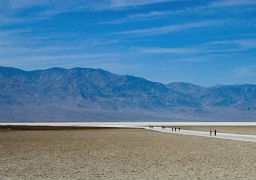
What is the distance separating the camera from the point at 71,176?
17.6 meters

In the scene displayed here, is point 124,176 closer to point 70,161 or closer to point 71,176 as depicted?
point 71,176

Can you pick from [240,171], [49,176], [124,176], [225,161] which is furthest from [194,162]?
[49,176]

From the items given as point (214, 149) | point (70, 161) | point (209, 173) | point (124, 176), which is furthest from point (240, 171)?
point (214, 149)

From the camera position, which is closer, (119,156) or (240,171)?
(240,171)

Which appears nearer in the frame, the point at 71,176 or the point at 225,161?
the point at 71,176

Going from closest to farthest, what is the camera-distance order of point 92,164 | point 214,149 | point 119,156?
point 92,164
point 119,156
point 214,149

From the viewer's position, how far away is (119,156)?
2489cm

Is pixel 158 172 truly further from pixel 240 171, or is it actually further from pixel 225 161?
pixel 225 161

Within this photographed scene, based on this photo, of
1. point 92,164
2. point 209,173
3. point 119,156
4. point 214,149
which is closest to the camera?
point 209,173

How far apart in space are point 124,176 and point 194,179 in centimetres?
249

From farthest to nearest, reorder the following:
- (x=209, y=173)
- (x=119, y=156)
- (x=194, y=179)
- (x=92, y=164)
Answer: (x=119, y=156)
(x=92, y=164)
(x=209, y=173)
(x=194, y=179)

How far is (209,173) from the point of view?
18047 millimetres

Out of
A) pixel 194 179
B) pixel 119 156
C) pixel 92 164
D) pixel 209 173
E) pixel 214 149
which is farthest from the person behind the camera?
pixel 214 149

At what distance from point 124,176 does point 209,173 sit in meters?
3.12
